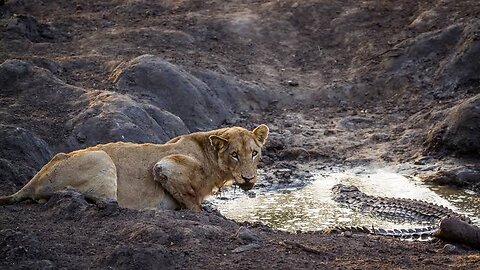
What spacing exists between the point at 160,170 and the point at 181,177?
0.25m

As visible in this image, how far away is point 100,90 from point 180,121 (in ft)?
5.27

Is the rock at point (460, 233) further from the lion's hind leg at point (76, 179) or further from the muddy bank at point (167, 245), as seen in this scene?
the lion's hind leg at point (76, 179)

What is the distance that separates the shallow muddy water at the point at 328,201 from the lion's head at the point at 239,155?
85.9 inches

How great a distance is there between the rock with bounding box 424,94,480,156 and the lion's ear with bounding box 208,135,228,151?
20.9 ft

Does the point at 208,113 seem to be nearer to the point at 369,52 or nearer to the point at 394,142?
the point at 394,142

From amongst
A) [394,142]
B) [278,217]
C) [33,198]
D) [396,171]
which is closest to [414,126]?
[394,142]

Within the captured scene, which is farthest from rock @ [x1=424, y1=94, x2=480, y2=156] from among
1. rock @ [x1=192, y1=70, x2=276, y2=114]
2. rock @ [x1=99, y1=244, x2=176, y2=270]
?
rock @ [x1=99, y1=244, x2=176, y2=270]

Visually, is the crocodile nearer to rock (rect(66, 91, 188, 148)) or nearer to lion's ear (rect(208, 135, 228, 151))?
rock (rect(66, 91, 188, 148))

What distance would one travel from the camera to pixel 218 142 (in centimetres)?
1017

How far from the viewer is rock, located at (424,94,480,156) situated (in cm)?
1507

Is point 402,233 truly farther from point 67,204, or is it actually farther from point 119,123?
point 119,123

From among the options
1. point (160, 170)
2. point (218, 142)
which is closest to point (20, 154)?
point (160, 170)

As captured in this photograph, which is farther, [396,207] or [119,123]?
[119,123]

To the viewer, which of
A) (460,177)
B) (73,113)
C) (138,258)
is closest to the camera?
(138,258)
